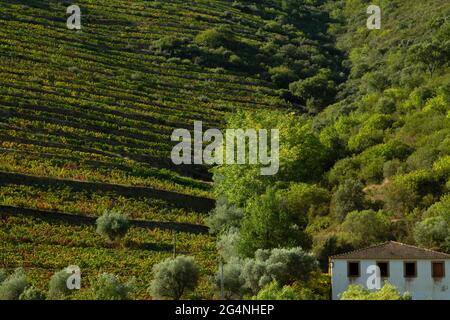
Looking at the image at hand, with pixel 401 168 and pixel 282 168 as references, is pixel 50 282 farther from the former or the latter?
pixel 401 168

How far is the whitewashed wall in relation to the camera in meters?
41.5

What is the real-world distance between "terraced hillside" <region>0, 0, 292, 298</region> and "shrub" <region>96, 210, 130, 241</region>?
0.77 metres

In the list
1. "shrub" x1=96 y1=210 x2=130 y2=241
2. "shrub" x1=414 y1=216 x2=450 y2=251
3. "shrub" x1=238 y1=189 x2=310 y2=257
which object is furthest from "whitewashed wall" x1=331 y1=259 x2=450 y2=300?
"shrub" x1=96 y1=210 x2=130 y2=241

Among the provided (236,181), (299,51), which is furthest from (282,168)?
(299,51)

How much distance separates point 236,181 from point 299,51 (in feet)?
218

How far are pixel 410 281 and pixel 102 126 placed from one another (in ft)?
144

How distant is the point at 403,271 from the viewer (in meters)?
41.8

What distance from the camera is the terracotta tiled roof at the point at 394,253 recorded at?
41750 mm

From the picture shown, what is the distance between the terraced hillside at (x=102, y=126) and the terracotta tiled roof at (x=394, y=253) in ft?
26.8

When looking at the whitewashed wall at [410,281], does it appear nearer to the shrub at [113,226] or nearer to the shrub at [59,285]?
the shrub at [59,285]

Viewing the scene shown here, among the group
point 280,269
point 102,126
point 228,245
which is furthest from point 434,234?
point 102,126

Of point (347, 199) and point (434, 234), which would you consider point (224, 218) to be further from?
point (434, 234)

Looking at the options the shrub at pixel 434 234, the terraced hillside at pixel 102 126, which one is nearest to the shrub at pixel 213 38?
the terraced hillside at pixel 102 126

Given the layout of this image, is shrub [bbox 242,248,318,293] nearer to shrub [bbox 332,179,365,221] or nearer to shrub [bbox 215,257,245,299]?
shrub [bbox 215,257,245,299]
